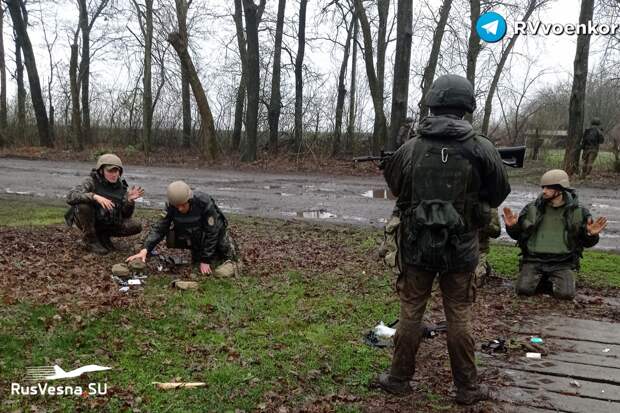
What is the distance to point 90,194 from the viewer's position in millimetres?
7305

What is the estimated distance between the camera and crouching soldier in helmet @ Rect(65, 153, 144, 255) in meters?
7.31

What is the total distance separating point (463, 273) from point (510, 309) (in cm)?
275

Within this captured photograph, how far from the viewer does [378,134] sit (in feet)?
73.2

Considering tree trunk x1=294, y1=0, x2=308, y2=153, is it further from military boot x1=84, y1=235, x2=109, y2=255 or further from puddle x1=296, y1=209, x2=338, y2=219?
military boot x1=84, y1=235, x2=109, y2=255

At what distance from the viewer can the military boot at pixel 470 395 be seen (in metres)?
3.95

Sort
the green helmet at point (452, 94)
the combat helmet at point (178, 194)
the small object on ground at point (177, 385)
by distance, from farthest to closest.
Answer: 1. the combat helmet at point (178, 194)
2. the small object on ground at point (177, 385)
3. the green helmet at point (452, 94)

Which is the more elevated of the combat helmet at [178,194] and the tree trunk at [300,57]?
the tree trunk at [300,57]

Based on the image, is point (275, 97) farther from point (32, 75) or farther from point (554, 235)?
point (554, 235)

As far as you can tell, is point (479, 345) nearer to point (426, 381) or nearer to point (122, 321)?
point (426, 381)

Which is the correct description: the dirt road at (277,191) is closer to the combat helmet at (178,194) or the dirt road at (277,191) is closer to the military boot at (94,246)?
the military boot at (94,246)

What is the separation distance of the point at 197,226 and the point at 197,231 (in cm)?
6

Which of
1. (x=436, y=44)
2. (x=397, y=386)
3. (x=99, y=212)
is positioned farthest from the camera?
(x=436, y=44)

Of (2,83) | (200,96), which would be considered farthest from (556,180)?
(2,83)

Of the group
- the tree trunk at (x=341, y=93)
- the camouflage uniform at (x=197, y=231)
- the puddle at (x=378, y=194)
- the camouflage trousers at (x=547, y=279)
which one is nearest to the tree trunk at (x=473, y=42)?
the tree trunk at (x=341, y=93)
